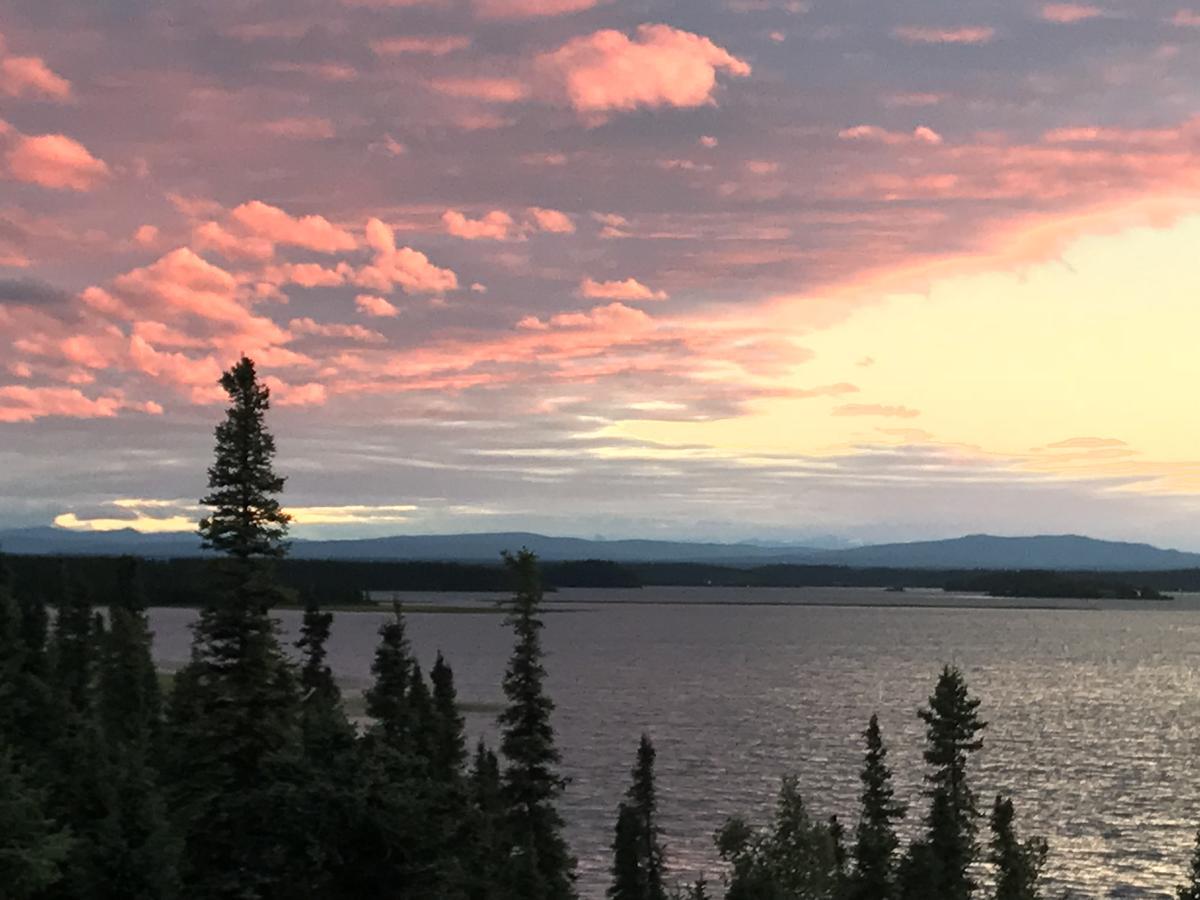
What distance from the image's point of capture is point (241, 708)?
3566 centimetres

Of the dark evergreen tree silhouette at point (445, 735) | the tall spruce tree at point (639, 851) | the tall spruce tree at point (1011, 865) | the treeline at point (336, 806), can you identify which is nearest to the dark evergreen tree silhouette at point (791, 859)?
the treeline at point (336, 806)

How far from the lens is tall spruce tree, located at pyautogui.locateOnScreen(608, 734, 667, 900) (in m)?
64.4

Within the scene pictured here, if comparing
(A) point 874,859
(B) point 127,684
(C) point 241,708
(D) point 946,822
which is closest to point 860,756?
(D) point 946,822

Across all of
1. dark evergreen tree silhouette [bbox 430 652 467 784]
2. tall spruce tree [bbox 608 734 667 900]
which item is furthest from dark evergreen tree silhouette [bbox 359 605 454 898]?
tall spruce tree [bbox 608 734 667 900]

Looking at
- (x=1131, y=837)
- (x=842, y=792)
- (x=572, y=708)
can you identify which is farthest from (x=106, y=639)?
(x=1131, y=837)

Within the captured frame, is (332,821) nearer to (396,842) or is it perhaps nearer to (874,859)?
(396,842)

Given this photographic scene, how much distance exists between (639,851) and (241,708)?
3504 cm

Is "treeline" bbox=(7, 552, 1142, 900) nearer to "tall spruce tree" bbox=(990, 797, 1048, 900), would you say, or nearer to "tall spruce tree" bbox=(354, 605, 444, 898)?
"tall spruce tree" bbox=(354, 605, 444, 898)

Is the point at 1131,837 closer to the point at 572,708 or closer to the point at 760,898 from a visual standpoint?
the point at 760,898

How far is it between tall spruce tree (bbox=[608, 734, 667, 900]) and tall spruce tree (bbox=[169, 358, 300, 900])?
3149cm

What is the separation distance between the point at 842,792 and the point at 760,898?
4932 centimetres

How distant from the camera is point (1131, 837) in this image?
8844 centimetres

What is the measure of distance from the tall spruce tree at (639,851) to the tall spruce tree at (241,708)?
3149 cm

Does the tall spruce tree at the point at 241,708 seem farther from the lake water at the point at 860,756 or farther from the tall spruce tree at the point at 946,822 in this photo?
the lake water at the point at 860,756
